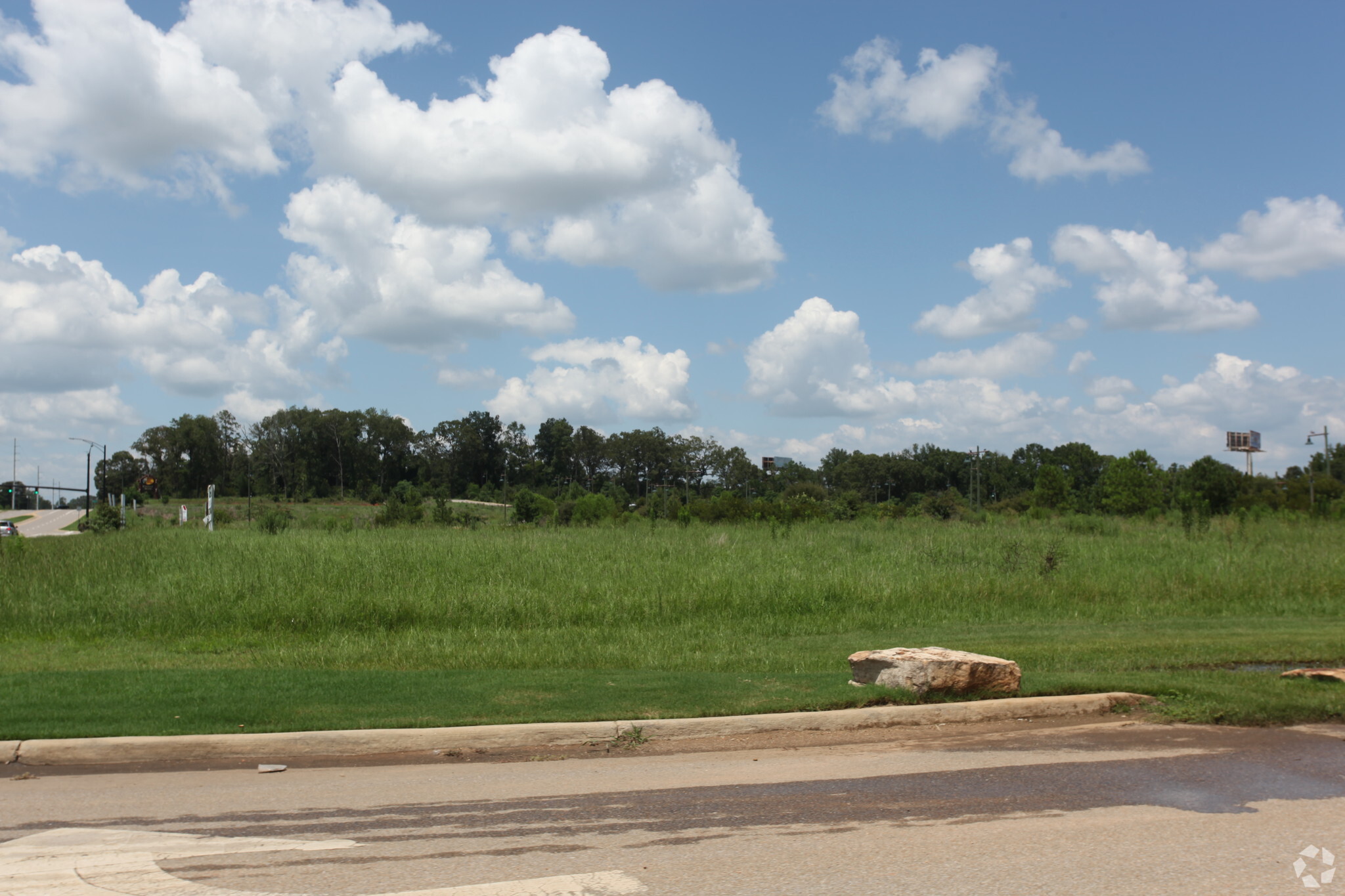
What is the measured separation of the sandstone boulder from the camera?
1046 centimetres

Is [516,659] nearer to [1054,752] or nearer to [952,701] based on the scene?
[952,701]

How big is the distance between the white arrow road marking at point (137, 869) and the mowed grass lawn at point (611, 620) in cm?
325

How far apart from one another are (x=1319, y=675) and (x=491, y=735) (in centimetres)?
961

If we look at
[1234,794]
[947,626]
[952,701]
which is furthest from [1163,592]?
[1234,794]

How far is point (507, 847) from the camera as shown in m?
5.43

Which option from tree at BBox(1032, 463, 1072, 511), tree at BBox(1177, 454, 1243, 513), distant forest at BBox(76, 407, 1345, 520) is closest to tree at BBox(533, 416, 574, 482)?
distant forest at BBox(76, 407, 1345, 520)

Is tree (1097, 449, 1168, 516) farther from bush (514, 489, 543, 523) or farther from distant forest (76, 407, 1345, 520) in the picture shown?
bush (514, 489, 543, 523)

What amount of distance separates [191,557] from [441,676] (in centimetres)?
1532

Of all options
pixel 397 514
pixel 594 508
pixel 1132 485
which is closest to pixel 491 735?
pixel 397 514

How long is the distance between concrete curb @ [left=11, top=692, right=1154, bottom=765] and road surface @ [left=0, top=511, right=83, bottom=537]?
8143 cm

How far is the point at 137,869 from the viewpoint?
5141 mm

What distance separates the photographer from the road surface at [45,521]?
8988 centimetres

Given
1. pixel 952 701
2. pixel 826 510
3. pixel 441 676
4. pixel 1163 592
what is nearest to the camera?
pixel 952 701

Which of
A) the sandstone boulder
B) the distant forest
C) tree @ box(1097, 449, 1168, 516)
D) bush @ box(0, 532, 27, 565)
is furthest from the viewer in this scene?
the distant forest
